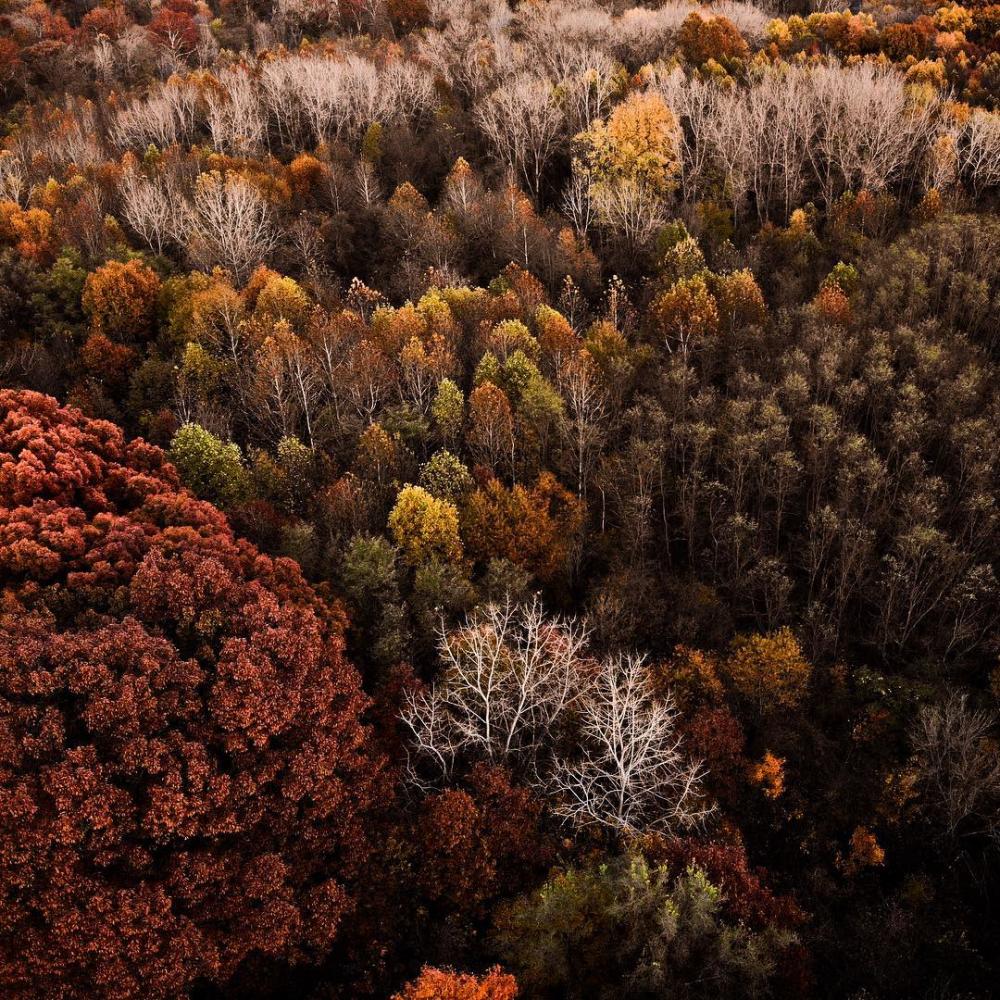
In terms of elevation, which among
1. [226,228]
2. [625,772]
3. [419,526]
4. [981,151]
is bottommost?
[625,772]

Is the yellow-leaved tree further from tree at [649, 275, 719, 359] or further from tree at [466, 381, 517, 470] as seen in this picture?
tree at [466, 381, 517, 470]

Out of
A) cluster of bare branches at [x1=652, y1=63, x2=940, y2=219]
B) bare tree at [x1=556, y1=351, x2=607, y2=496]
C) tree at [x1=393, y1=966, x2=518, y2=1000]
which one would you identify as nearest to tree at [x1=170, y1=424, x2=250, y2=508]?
bare tree at [x1=556, y1=351, x2=607, y2=496]

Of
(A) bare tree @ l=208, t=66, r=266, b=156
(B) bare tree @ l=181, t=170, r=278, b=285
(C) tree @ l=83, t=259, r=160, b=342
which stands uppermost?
(A) bare tree @ l=208, t=66, r=266, b=156

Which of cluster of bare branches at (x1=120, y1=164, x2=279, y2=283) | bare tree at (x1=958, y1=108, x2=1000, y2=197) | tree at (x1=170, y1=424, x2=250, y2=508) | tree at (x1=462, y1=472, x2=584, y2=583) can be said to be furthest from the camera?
bare tree at (x1=958, y1=108, x2=1000, y2=197)

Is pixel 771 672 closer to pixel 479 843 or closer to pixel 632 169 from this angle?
pixel 479 843

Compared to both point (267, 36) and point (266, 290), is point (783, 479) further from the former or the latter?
point (267, 36)

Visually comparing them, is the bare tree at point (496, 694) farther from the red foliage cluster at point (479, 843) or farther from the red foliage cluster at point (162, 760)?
the red foliage cluster at point (162, 760)

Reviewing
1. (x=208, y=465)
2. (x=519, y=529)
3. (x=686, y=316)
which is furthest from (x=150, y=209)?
(x=686, y=316)
